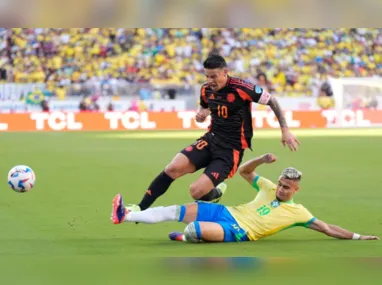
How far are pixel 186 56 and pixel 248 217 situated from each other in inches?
1367

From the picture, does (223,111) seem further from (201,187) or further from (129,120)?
(129,120)

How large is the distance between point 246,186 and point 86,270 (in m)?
9.72

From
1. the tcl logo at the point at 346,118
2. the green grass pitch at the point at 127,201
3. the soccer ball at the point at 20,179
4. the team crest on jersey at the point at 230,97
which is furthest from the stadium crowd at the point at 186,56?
the team crest on jersey at the point at 230,97

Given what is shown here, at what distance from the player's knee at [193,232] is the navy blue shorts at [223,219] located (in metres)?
0.26

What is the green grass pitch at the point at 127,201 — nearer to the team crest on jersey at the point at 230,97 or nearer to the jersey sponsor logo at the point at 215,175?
the jersey sponsor logo at the point at 215,175

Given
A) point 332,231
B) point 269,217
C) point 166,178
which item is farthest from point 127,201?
point 332,231

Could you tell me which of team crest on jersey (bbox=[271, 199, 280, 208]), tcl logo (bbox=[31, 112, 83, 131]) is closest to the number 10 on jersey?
team crest on jersey (bbox=[271, 199, 280, 208])

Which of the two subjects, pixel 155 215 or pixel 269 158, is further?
pixel 269 158

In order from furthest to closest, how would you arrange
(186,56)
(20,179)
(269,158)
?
(186,56)
(20,179)
(269,158)

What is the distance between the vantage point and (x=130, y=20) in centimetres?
310

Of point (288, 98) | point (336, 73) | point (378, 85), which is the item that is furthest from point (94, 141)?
point (336, 73)

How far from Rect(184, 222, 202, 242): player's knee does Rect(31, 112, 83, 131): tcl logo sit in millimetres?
28341

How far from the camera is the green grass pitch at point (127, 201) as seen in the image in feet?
18.9

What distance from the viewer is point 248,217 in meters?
7.94
